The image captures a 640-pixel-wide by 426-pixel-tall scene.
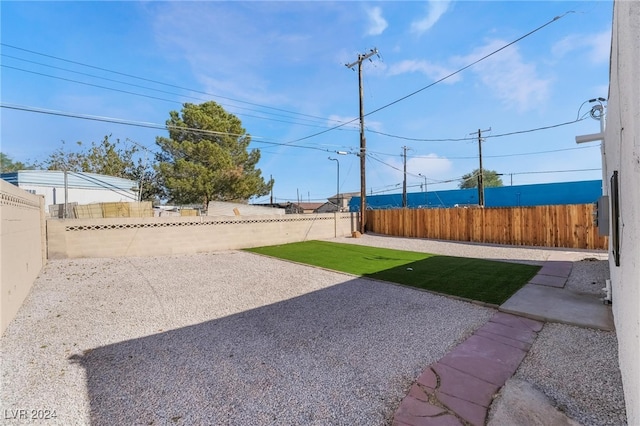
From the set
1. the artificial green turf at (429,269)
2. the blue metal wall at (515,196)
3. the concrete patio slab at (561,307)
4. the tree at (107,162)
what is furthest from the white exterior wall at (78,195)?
the blue metal wall at (515,196)

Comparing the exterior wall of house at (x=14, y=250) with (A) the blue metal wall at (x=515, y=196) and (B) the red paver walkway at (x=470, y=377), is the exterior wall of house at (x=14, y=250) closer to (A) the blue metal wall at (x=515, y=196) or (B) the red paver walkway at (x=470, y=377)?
(B) the red paver walkway at (x=470, y=377)

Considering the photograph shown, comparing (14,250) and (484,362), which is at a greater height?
(14,250)

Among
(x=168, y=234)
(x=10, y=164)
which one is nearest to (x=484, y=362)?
(x=168, y=234)

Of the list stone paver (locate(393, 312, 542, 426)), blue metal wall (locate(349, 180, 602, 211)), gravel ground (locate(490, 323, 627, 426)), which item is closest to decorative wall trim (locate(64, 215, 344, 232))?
stone paver (locate(393, 312, 542, 426))

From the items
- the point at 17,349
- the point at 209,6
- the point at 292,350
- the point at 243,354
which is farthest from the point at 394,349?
the point at 209,6

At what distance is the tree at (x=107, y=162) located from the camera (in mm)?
25938

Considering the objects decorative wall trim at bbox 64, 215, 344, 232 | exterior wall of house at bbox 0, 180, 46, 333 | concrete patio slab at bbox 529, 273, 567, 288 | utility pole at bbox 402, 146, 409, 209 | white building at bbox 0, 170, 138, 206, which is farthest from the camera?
utility pole at bbox 402, 146, 409, 209

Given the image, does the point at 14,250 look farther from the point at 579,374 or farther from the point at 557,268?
the point at 557,268

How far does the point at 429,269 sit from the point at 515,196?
25.0 m

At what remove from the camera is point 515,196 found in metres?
27.1

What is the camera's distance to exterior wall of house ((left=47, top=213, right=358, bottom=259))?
9609 millimetres

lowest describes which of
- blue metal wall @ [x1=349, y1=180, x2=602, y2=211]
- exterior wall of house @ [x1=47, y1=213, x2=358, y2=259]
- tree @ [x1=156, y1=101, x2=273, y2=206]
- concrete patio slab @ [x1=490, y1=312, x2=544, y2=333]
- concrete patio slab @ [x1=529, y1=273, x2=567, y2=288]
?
concrete patio slab @ [x1=490, y1=312, x2=544, y2=333]

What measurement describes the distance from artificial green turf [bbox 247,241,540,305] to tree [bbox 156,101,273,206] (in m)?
11.2

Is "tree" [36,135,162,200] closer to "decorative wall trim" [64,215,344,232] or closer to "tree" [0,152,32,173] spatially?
"tree" [0,152,32,173]
